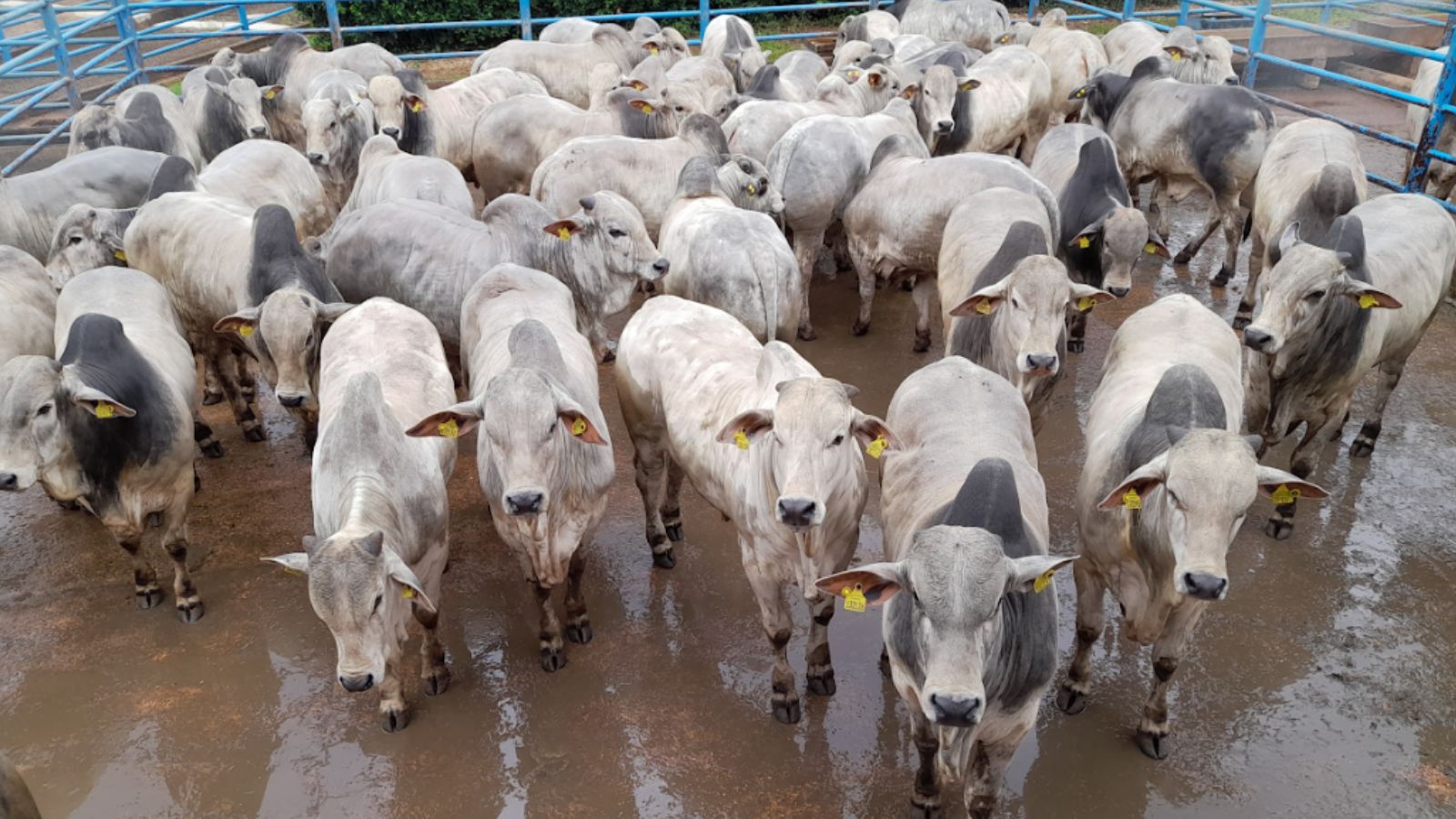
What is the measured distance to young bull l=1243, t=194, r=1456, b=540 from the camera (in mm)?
5688

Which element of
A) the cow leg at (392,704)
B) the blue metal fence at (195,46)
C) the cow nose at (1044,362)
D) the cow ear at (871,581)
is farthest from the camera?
the blue metal fence at (195,46)

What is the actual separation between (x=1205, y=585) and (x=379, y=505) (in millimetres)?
3363

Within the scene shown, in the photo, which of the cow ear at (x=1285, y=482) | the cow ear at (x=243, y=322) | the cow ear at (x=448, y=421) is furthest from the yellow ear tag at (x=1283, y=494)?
the cow ear at (x=243, y=322)

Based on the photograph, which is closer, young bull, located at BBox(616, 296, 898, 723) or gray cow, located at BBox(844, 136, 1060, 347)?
young bull, located at BBox(616, 296, 898, 723)

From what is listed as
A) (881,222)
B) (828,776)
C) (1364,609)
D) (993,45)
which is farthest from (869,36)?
(828,776)

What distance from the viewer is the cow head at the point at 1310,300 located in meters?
5.63

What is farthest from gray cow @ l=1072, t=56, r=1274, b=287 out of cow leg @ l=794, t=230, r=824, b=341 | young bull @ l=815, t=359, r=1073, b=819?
young bull @ l=815, t=359, r=1073, b=819

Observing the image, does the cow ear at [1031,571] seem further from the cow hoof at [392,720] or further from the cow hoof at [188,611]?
the cow hoof at [188,611]

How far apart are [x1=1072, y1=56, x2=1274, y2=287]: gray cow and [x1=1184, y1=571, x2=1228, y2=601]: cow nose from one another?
591cm

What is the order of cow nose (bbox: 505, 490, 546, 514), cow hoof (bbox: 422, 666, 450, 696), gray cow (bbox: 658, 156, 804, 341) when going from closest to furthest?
cow nose (bbox: 505, 490, 546, 514), cow hoof (bbox: 422, 666, 450, 696), gray cow (bbox: 658, 156, 804, 341)

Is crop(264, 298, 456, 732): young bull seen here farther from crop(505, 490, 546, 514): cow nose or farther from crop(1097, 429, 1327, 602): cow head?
crop(1097, 429, 1327, 602): cow head

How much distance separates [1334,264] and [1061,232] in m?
2.37

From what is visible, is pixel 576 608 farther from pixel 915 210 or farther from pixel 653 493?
pixel 915 210

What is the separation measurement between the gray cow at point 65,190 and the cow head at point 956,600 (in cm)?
718
